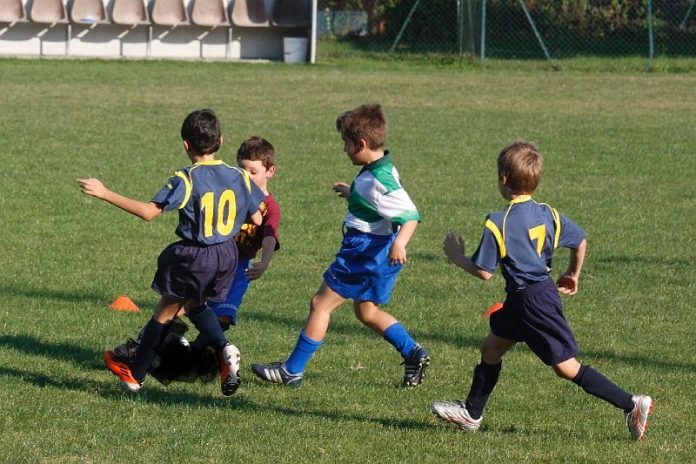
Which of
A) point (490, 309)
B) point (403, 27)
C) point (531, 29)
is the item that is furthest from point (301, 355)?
point (531, 29)

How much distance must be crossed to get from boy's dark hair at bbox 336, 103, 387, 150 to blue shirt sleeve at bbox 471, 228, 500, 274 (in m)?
1.09

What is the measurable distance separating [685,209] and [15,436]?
26.8 ft

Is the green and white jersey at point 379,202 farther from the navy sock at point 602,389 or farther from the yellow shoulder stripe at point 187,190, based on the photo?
the navy sock at point 602,389

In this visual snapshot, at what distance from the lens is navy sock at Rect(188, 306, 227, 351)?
6.05m

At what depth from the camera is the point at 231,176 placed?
5.94m

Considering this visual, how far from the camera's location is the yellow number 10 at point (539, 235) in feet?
17.4

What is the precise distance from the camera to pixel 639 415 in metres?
5.38

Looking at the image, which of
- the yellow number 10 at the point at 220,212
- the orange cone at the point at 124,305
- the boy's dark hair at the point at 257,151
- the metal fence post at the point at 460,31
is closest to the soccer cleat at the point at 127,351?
the yellow number 10 at the point at 220,212

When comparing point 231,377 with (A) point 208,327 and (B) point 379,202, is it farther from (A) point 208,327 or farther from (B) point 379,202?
(B) point 379,202

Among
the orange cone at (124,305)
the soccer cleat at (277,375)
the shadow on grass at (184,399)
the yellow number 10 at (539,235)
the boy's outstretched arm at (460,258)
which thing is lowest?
the orange cone at (124,305)

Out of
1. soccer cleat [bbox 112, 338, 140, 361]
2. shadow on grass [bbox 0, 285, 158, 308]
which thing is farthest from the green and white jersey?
shadow on grass [bbox 0, 285, 158, 308]

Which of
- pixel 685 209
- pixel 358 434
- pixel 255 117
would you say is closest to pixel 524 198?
pixel 358 434

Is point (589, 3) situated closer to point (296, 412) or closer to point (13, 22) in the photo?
point (13, 22)

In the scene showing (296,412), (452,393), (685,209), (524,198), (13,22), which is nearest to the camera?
(524,198)
